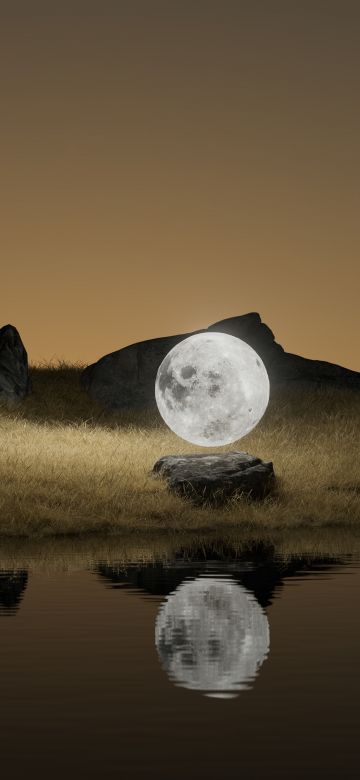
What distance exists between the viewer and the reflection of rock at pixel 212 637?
30.3 feet

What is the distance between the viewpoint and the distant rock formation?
42500 mm

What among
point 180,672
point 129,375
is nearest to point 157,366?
point 129,375

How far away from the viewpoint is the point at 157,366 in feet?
141

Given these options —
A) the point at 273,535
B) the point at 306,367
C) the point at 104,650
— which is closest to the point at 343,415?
the point at 306,367

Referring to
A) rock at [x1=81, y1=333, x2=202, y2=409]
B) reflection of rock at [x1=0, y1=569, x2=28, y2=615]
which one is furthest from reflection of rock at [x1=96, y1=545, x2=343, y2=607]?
rock at [x1=81, y1=333, x2=202, y2=409]

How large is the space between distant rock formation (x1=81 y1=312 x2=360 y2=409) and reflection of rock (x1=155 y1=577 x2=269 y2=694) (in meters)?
28.2

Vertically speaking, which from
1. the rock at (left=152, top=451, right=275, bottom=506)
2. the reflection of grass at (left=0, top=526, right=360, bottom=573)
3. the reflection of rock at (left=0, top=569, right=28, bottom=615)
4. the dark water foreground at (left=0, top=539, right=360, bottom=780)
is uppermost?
the rock at (left=152, top=451, right=275, bottom=506)

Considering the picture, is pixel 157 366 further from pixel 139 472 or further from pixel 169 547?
pixel 169 547

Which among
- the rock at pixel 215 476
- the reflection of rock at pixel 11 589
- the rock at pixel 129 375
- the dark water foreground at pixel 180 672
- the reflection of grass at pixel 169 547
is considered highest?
the rock at pixel 129 375

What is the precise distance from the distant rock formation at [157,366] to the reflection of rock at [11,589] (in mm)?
26263

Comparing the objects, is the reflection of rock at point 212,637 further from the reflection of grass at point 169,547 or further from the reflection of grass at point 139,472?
the reflection of grass at point 139,472

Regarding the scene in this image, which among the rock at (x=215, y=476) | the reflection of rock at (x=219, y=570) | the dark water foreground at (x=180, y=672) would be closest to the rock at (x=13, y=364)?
the rock at (x=215, y=476)

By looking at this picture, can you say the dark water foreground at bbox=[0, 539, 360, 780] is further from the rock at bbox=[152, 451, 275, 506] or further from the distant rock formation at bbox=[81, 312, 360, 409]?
the distant rock formation at bbox=[81, 312, 360, 409]

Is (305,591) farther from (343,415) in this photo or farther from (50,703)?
(343,415)
